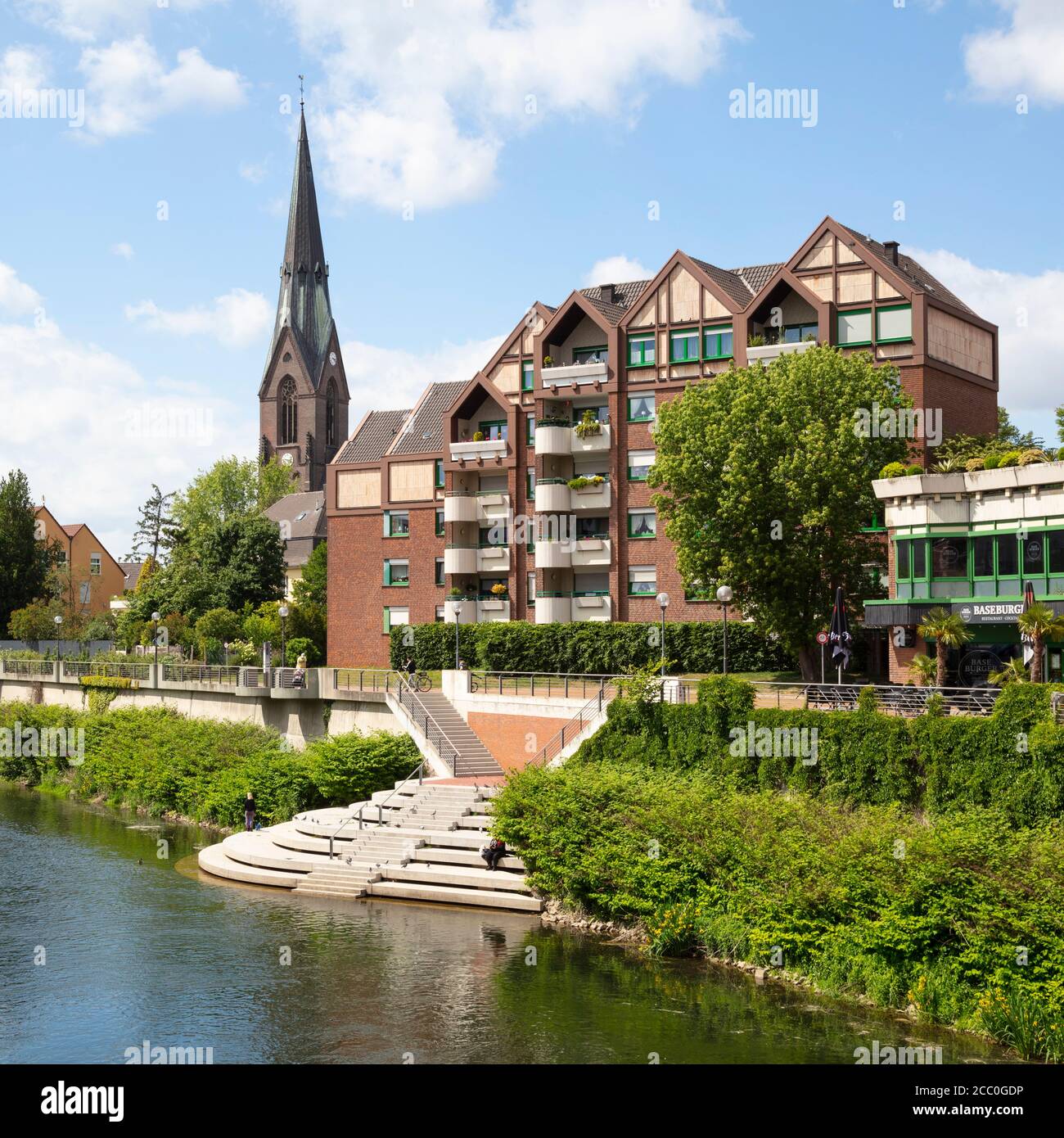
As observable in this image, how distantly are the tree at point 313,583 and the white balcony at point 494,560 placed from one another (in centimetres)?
2259

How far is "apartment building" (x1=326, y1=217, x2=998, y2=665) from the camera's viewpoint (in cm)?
4847

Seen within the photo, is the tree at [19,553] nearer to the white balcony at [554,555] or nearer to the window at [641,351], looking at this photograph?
the white balcony at [554,555]

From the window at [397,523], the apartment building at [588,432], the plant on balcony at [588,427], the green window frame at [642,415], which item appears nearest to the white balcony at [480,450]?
the apartment building at [588,432]

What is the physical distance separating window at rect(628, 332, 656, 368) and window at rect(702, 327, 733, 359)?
238 centimetres

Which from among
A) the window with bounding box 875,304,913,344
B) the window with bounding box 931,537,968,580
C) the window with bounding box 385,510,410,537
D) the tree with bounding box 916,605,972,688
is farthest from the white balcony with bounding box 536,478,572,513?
the tree with bounding box 916,605,972,688

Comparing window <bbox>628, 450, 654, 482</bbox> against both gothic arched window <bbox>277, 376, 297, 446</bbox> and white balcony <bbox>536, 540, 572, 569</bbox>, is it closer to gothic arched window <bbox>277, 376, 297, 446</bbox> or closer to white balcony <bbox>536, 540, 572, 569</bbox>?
white balcony <bbox>536, 540, 572, 569</bbox>

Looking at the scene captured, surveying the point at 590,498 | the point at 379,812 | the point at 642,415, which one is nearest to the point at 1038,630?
the point at 379,812

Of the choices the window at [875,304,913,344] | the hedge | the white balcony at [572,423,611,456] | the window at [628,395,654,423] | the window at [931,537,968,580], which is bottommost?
the hedge

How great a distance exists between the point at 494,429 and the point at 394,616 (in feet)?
33.4

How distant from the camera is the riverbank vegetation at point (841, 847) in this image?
21234mm

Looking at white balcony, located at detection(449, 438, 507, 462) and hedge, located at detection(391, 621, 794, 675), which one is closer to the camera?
hedge, located at detection(391, 621, 794, 675)

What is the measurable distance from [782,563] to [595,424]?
50.2ft

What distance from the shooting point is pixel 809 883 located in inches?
949
